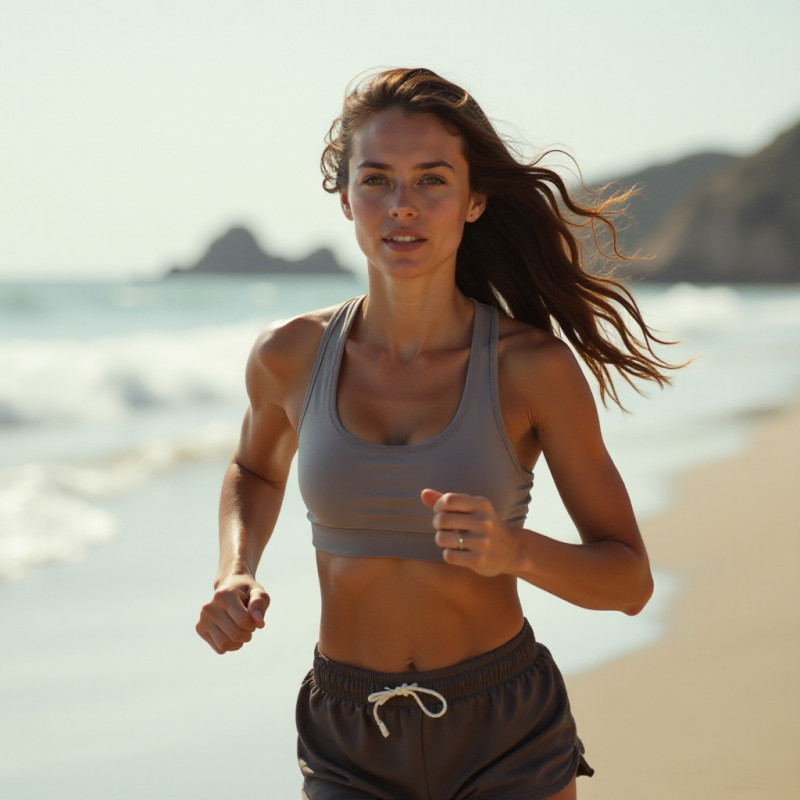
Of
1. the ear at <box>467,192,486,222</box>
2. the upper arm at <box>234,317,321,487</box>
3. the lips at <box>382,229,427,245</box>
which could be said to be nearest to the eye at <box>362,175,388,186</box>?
the lips at <box>382,229,427,245</box>

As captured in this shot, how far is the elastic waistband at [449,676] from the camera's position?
254cm

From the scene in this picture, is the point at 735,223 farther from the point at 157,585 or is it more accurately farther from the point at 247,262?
the point at 157,585

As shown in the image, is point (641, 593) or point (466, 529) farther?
point (641, 593)

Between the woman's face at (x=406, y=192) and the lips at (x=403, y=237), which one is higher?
the woman's face at (x=406, y=192)

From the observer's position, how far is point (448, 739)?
2516 millimetres

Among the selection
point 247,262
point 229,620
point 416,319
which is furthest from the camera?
point 247,262

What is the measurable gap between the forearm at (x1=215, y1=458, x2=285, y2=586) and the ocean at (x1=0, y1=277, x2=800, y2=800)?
1.02m

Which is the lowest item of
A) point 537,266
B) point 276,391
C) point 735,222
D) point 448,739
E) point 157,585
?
point 448,739

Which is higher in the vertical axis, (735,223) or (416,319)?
(735,223)

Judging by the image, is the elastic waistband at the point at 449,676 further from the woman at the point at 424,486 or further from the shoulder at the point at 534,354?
the shoulder at the point at 534,354

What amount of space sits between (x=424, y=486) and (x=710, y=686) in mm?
2828

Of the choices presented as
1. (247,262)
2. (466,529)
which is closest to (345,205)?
(466,529)

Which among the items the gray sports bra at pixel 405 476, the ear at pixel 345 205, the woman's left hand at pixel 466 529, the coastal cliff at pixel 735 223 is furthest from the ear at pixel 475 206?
A: the coastal cliff at pixel 735 223

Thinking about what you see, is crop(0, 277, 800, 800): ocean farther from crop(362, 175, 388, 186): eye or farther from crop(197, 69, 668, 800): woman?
crop(362, 175, 388, 186): eye
